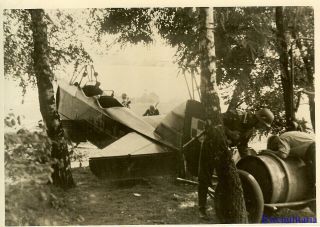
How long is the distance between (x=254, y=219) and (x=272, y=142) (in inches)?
32.1

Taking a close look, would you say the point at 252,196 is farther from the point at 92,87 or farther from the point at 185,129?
the point at 92,87

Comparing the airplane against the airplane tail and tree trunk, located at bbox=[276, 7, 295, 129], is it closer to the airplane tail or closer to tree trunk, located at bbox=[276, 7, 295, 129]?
the airplane tail

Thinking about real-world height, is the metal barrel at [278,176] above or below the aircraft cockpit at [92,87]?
below

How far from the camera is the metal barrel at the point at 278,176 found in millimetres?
4277

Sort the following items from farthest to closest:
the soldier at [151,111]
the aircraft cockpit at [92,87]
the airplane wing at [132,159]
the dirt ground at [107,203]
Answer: the soldier at [151,111], the aircraft cockpit at [92,87], the airplane wing at [132,159], the dirt ground at [107,203]

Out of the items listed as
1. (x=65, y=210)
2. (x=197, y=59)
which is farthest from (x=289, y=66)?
(x=65, y=210)

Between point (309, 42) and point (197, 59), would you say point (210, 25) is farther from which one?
point (309, 42)

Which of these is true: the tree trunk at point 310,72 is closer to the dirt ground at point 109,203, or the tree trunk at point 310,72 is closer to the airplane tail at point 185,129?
the airplane tail at point 185,129

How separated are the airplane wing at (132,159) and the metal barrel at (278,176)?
1.08 meters

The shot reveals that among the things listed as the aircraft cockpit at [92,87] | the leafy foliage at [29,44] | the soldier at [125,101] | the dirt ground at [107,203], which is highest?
the leafy foliage at [29,44]

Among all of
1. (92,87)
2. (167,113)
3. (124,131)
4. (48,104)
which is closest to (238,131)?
(167,113)

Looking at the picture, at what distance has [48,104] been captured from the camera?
16.0 feet

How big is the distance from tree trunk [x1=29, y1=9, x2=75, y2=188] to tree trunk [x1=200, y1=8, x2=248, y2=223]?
5.45ft

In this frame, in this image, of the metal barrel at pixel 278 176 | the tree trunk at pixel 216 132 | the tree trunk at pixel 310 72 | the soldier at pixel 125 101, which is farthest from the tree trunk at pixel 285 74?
the soldier at pixel 125 101
